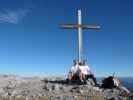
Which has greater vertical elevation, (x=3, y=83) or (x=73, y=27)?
(x=73, y=27)

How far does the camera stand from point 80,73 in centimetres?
3011

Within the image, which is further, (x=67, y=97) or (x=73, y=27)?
(x=73, y=27)

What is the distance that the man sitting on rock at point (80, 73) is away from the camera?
29.9m

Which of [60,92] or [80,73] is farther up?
[80,73]

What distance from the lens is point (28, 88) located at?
1131 inches

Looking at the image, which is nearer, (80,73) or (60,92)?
(60,92)

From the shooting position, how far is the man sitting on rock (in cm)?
2994

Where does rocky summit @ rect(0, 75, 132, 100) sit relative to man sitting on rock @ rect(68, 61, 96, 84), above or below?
below

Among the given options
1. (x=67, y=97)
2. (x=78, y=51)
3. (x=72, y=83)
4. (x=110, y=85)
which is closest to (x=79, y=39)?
(x=78, y=51)

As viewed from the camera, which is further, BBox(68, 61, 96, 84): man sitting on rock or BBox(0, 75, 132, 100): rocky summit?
BBox(68, 61, 96, 84): man sitting on rock

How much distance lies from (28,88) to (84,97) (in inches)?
289

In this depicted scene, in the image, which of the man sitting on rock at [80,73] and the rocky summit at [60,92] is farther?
the man sitting on rock at [80,73]

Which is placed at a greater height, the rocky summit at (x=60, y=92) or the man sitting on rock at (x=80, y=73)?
the man sitting on rock at (x=80, y=73)

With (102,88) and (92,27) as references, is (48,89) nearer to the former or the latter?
(102,88)
